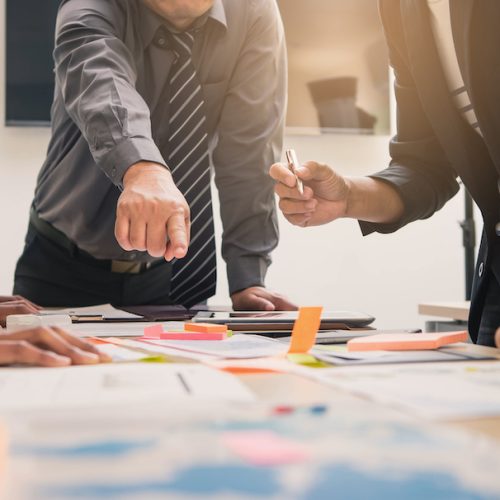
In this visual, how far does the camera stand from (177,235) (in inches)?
37.5

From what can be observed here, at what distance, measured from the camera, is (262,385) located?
0.48 metres

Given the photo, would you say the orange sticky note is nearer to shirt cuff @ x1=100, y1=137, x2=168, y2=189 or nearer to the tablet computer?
the tablet computer

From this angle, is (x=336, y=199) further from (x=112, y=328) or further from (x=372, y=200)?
(x=112, y=328)

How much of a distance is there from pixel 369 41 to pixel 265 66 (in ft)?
5.96

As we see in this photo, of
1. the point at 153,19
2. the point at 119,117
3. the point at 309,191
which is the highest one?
the point at 153,19

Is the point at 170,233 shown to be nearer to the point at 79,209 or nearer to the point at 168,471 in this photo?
the point at 79,209

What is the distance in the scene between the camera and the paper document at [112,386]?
0.43m

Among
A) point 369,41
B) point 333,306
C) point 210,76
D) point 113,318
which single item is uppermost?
point 369,41

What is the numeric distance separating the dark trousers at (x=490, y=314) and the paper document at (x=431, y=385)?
1.35 feet

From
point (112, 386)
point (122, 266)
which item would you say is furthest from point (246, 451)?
point (122, 266)

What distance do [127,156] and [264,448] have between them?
2.78 ft

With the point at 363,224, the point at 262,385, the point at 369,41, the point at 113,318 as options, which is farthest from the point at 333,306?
the point at 262,385

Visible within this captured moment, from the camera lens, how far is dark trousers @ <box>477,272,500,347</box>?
100 cm

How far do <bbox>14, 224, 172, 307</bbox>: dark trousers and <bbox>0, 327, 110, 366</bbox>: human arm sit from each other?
0.82m
